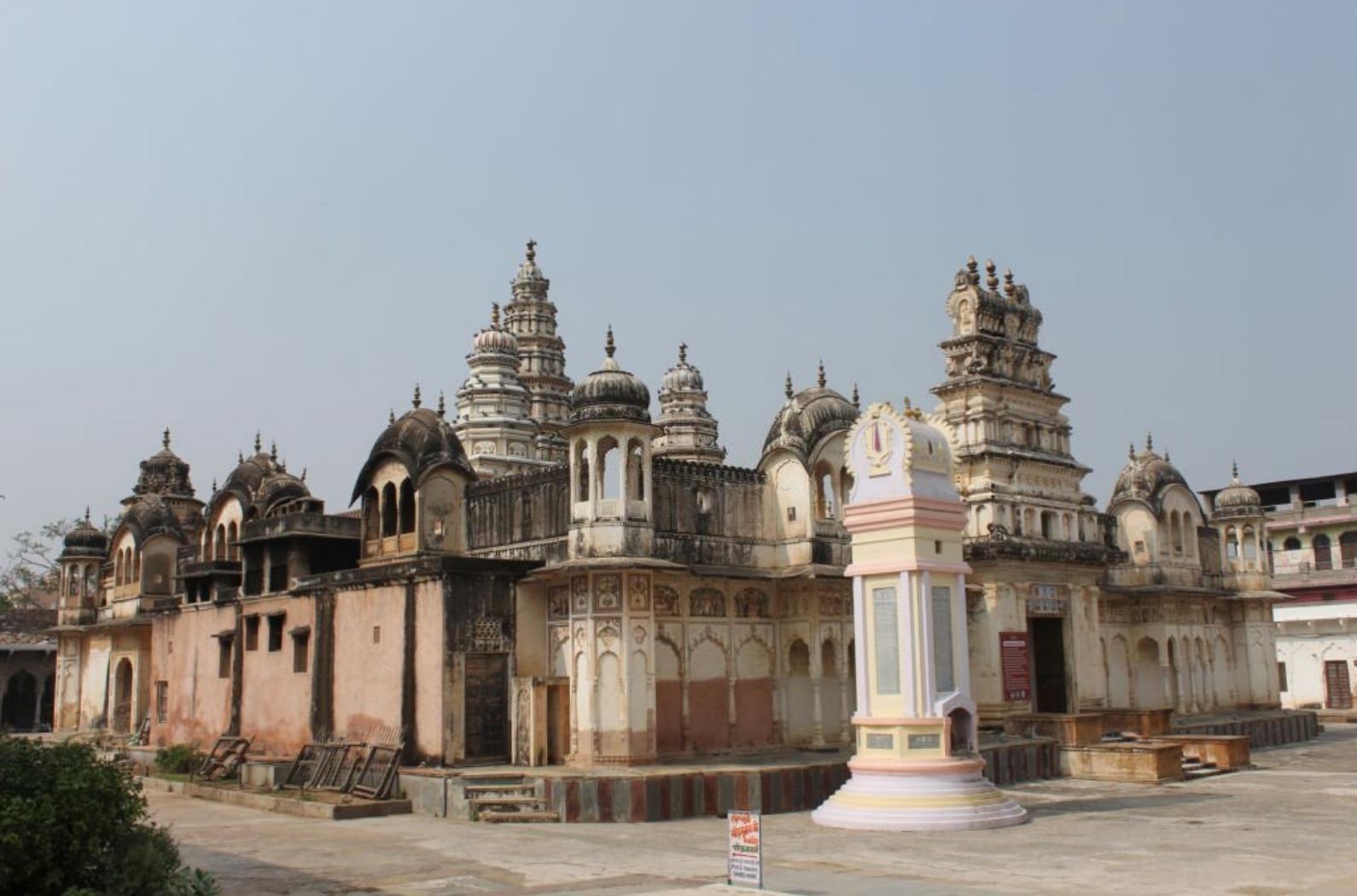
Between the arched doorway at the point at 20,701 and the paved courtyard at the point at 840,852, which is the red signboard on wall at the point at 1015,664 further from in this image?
the arched doorway at the point at 20,701

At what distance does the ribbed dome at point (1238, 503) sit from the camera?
136 feet

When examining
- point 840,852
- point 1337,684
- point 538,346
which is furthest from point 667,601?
point 1337,684

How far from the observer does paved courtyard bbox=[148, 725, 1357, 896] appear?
12742mm

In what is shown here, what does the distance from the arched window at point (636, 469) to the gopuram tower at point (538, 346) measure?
26.8m

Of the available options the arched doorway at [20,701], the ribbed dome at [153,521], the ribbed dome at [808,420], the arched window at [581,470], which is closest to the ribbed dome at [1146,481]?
the ribbed dome at [808,420]

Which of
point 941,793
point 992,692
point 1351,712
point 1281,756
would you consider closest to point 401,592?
point 941,793

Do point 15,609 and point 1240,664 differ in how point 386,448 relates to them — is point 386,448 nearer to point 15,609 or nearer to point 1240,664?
point 1240,664

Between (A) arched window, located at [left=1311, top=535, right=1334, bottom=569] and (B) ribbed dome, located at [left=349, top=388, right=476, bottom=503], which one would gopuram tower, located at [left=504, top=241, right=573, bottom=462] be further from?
(A) arched window, located at [left=1311, top=535, right=1334, bottom=569]

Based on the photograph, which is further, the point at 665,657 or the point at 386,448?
the point at 386,448

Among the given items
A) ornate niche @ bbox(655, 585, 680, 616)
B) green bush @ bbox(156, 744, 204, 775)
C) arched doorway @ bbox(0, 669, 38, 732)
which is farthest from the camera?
arched doorway @ bbox(0, 669, 38, 732)

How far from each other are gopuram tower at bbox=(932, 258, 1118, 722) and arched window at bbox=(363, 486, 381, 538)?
13.8m

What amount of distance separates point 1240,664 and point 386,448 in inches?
1116

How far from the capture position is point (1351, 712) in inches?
1863

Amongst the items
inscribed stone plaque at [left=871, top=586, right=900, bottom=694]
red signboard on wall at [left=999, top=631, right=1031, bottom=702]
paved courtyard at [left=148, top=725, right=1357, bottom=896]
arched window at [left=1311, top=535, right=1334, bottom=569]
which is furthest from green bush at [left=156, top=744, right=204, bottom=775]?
arched window at [left=1311, top=535, right=1334, bottom=569]
